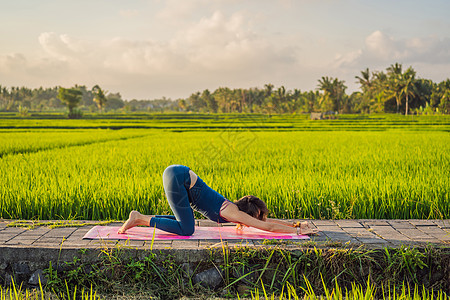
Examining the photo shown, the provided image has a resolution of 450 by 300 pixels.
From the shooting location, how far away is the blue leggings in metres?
2.94

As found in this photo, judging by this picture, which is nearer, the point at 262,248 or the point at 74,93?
the point at 262,248

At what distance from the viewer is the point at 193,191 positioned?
119 inches

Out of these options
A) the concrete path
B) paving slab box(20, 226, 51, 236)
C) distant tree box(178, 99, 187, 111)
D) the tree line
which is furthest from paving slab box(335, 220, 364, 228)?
distant tree box(178, 99, 187, 111)

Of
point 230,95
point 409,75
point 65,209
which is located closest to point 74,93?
point 230,95

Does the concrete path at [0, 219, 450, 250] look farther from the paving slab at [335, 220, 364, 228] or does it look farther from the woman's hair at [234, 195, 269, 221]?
the woman's hair at [234, 195, 269, 221]

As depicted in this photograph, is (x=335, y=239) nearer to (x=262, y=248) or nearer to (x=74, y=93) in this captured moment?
(x=262, y=248)

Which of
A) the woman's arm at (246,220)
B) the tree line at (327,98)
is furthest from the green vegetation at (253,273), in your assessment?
the tree line at (327,98)

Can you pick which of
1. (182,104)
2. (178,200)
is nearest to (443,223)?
(178,200)

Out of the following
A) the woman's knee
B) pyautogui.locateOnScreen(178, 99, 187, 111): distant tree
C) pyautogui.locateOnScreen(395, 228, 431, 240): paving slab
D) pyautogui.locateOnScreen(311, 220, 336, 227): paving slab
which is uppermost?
pyautogui.locateOnScreen(178, 99, 187, 111): distant tree

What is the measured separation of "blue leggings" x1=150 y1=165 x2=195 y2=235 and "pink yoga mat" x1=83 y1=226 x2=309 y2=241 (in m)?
0.07

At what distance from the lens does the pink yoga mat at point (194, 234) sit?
117 inches

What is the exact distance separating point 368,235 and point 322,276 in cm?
59

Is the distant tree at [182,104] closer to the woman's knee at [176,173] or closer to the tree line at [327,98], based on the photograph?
the tree line at [327,98]

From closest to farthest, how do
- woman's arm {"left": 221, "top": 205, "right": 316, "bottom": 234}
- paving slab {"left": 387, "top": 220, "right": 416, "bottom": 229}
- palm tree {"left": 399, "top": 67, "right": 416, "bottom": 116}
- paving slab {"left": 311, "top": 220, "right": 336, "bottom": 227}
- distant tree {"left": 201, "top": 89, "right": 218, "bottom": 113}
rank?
woman's arm {"left": 221, "top": 205, "right": 316, "bottom": 234}, paving slab {"left": 387, "top": 220, "right": 416, "bottom": 229}, paving slab {"left": 311, "top": 220, "right": 336, "bottom": 227}, palm tree {"left": 399, "top": 67, "right": 416, "bottom": 116}, distant tree {"left": 201, "top": 89, "right": 218, "bottom": 113}
